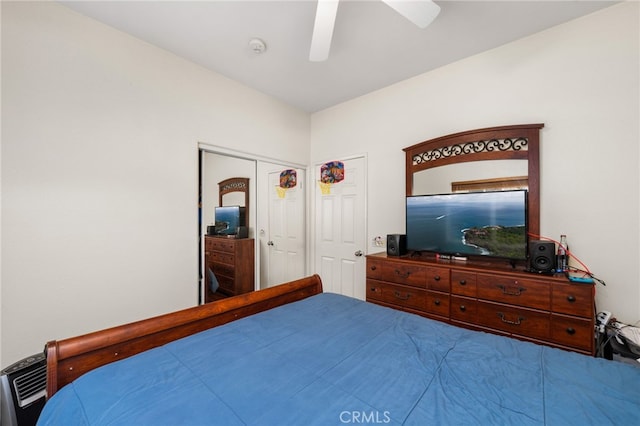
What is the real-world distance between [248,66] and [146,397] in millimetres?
2595

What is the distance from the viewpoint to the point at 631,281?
5.61ft

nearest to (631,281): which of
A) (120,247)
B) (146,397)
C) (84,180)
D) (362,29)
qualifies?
(362,29)

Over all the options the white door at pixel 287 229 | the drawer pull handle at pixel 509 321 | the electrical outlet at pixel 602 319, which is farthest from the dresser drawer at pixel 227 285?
the electrical outlet at pixel 602 319

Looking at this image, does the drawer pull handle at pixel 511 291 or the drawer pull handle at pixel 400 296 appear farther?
the drawer pull handle at pixel 400 296

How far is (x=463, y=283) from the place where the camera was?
196cm

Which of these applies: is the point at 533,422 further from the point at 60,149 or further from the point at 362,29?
the point at 60,149

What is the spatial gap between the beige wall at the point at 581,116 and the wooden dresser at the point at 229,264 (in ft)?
8.33

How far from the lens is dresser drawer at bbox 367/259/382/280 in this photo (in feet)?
7.90

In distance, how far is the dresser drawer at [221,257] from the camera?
107 inches

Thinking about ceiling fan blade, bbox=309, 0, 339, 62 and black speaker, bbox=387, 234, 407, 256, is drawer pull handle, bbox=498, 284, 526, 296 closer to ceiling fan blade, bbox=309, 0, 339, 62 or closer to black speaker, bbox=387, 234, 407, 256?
black speaker, bbox=387, 234, 407, 256

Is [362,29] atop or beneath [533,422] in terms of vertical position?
atop

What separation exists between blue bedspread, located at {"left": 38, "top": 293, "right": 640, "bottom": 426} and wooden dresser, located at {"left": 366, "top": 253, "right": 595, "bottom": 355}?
71 centimetres

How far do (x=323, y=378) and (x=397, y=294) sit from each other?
5.00 ft

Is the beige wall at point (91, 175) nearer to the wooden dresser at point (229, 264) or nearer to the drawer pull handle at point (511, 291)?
the wooden dresser at point (229, 264)
